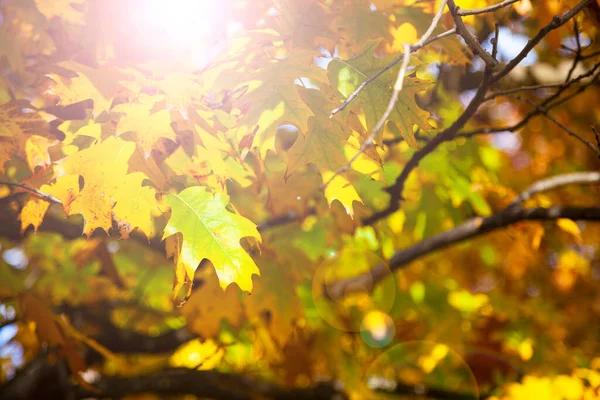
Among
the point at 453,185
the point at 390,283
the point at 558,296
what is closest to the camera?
the point at 453,185

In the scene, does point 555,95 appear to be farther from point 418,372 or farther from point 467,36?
point 418,372

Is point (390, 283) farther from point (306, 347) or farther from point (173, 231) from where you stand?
point (173, 231)

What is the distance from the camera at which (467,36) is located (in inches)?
49.0

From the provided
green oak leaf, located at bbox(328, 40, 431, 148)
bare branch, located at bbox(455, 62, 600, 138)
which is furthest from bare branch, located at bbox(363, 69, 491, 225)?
green oak leaf, located at bbox(328, 40, 431, 148)

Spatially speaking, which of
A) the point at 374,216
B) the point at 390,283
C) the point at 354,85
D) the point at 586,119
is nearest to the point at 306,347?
the point at 390,283

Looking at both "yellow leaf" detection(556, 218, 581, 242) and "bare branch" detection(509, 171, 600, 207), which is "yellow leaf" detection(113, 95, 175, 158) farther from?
"yellow leaf" detection(556, 218, 581, 242)

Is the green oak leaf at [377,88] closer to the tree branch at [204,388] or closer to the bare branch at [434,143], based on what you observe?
the bare branch at [434,143]

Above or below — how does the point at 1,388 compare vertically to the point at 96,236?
below

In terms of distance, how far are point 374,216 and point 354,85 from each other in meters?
1.25

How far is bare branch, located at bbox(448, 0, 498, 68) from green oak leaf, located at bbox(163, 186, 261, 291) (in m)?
0.95

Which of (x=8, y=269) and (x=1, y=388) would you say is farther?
(x=1, y=388)

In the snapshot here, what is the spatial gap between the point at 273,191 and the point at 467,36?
136 centimetres

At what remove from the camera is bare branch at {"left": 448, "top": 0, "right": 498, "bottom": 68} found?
1187 millimetres

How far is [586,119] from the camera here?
16.0ft
